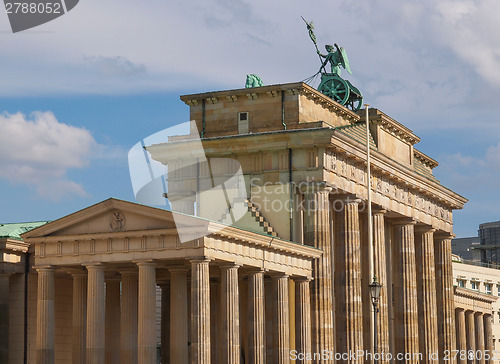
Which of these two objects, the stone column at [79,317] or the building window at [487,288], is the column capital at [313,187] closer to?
the stone column at [79,317]

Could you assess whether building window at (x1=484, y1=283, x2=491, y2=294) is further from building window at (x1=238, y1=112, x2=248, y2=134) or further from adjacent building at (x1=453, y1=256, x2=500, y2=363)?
building window at (x1=238, y1=112, x2=248, y2=134)

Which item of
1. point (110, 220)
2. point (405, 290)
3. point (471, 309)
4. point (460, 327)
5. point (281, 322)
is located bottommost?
point (281, 322)

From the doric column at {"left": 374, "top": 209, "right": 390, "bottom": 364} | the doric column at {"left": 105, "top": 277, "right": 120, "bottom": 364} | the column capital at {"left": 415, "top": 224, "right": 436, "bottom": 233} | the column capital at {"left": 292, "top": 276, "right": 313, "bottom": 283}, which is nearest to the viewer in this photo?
the doric column at {"left": 105, "top": 277, "right": 120, "bottom": 364}

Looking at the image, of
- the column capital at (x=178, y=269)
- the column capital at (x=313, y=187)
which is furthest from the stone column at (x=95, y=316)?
the column capital at (x=313, y=187)

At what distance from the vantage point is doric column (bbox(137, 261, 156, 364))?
188 feet

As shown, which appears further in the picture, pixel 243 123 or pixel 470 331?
pixel 470 331

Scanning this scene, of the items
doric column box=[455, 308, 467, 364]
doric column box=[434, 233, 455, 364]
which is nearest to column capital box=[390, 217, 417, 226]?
doric column box=[434, 233, 455, 364]

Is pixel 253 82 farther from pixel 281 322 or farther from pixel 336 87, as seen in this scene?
pixel 281 322

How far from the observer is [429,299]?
91.3m

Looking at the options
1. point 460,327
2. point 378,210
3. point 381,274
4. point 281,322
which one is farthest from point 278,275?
point 460,327

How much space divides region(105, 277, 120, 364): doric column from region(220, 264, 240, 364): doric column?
861 cm

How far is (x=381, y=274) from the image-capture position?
80.0 metres

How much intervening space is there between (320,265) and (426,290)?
24.1 m

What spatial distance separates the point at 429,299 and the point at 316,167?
2498 centimetres
